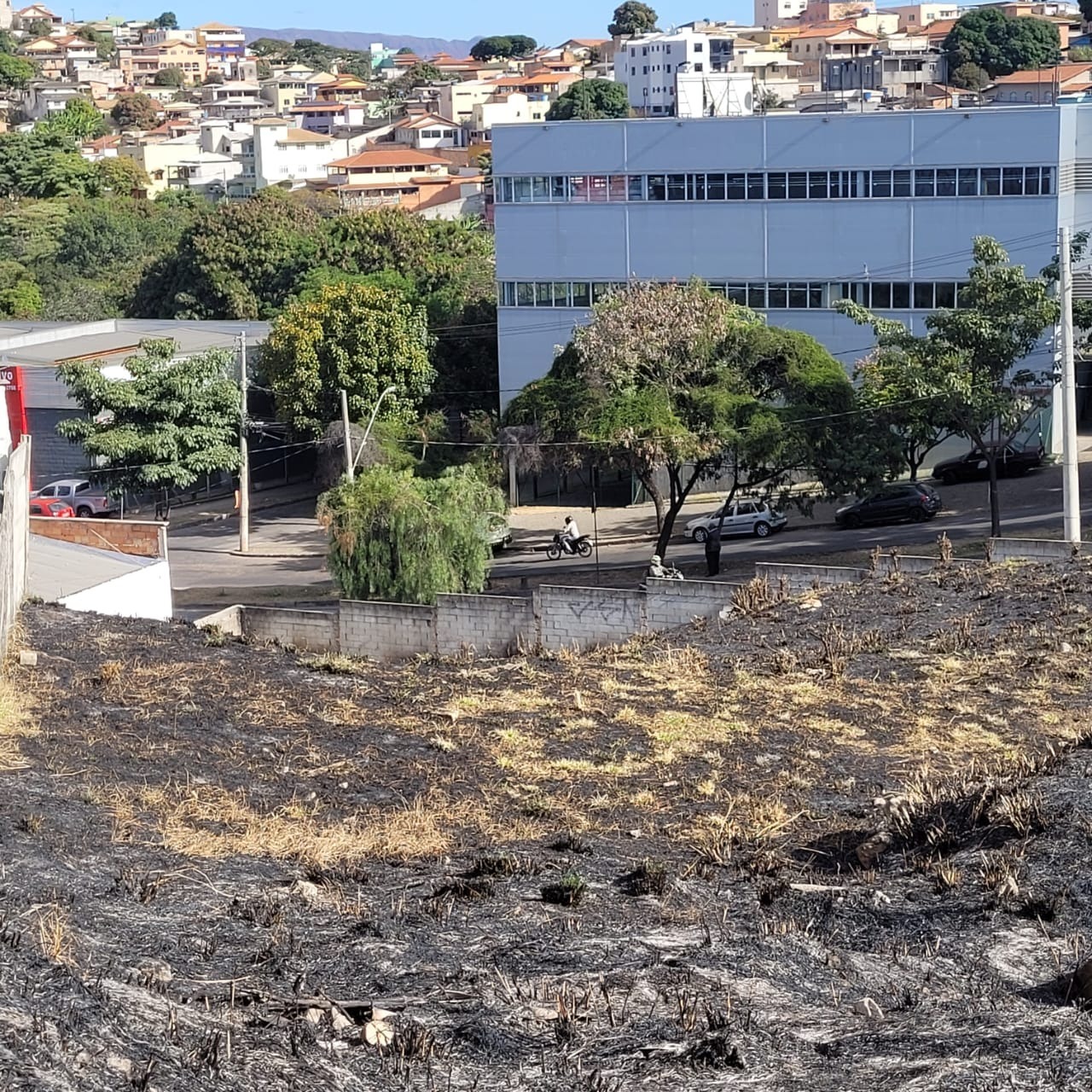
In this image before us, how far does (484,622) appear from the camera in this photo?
23.6 metres

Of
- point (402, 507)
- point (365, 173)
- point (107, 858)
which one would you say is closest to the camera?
point (107, 858)

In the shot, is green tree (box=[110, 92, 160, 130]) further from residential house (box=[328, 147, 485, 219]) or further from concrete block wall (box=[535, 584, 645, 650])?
concrete block wall (box=[535, 584, 645, 650])

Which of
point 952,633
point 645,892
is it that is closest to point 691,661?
point 952,633

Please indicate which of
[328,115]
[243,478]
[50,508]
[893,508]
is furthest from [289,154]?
[893,508]

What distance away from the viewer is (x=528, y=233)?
47.4 meters

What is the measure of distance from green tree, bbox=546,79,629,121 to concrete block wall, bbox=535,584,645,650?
96.1m

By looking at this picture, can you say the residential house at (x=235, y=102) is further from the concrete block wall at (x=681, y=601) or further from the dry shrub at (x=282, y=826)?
the dry shrub at (x=282, y=826)

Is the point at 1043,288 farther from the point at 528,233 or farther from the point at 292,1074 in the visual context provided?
the point at 292,1074

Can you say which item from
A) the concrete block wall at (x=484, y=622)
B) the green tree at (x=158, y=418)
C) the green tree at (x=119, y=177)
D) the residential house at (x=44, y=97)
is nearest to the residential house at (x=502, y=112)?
the green tree at (x=119, y=177)

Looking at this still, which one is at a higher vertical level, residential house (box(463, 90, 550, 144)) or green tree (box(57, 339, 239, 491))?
residential house (box(463, 90, 550, 144))

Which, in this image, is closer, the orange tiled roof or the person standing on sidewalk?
the person standing on sidewalk

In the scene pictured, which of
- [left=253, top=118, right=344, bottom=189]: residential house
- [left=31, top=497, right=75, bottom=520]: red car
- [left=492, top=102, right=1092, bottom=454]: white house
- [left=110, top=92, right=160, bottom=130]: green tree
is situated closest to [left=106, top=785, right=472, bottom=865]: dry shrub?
[left=31, top=497, right=75, bottom=520]: red car

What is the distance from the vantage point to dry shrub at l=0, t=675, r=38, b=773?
47.3ft

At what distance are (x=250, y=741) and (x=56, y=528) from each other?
14740 mm
